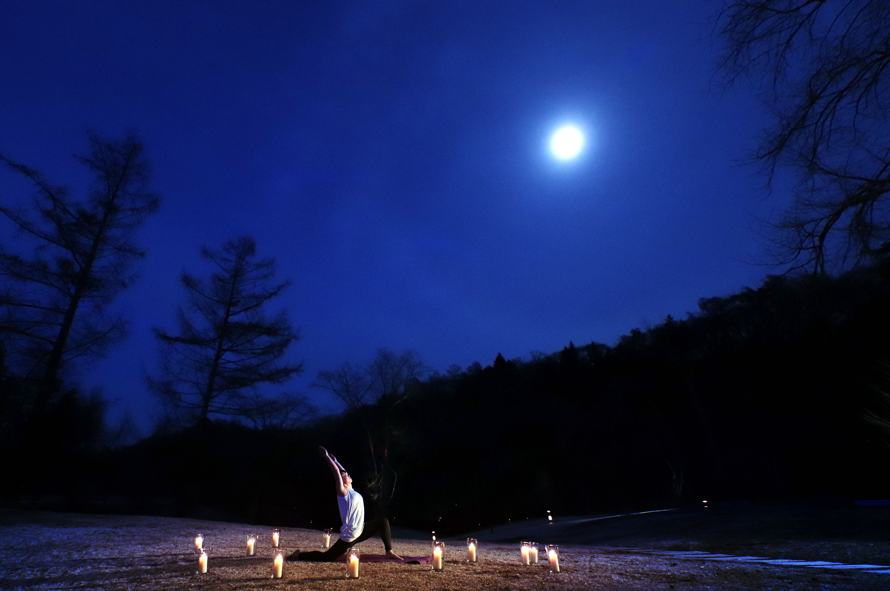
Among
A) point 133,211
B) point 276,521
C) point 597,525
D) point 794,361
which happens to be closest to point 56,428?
point 133,211

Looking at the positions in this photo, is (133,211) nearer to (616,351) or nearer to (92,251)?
(92,251)

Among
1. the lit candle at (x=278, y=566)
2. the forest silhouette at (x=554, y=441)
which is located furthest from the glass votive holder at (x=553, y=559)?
the forest silhouette at (x=554, y=441)

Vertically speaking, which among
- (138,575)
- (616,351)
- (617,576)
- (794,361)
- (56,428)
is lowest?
(617,576)

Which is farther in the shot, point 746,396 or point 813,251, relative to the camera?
point 746,396

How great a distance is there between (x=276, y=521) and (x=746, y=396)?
2896cm

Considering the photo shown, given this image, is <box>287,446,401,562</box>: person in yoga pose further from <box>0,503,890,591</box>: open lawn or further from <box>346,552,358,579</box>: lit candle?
<box>346,552,358,579</box>: lit candle

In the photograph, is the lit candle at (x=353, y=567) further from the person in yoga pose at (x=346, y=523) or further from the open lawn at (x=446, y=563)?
the person in yoga pose at (x=346, y=523)

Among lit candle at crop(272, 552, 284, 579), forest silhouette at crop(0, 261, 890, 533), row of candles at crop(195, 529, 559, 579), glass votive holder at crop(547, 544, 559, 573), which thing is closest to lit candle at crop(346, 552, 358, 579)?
row of candles at crop(195, 529, 559, 579)

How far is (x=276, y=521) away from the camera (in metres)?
26.5

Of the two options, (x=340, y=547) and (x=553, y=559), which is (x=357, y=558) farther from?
(x=553, y=559)

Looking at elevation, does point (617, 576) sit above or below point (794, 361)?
below

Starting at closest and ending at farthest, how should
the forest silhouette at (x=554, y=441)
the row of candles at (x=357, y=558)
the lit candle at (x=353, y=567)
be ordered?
the row of candles at (x=357, y=558) → the lit candle at (x=353, y=567) → the forest silhouette at (x=554, y=441)

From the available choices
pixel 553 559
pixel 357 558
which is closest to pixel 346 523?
pixel 357 558

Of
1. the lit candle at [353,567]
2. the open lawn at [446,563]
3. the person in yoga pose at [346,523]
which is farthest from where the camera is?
the person in yoga pose at [346,523]
